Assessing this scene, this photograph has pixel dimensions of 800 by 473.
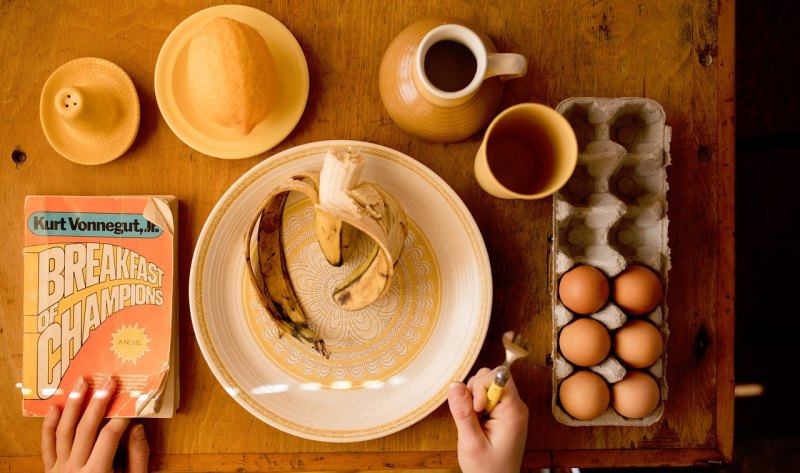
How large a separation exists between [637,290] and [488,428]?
0.27 metres

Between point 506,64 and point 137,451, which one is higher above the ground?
point 506,64

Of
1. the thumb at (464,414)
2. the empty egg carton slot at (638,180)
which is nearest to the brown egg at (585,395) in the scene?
the thumb at (464,414)

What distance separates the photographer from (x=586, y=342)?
26.4 inches

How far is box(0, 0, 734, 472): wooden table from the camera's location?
73 centimetres

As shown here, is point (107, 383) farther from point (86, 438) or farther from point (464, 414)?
point (464, 414)

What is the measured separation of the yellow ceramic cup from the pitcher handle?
41mm

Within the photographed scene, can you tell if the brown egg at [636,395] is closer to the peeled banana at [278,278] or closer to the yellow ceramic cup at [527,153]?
the yellow ceramic cup at [527,153]

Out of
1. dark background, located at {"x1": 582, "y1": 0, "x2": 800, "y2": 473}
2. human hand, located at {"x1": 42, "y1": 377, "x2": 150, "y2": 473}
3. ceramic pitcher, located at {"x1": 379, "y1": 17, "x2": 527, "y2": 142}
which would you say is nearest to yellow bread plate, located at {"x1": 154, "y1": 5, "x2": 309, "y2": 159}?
ceramic pitcher, located at {"x1": 379, "y1": 17, "x2": 527, "y2": 142}

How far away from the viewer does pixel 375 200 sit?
0.62 metres

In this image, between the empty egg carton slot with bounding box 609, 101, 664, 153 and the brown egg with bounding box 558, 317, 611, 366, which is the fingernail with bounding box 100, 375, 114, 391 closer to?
the brown egg with bounding box 558, 317, 611, 366

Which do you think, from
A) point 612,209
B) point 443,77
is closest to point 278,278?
point 443,77
